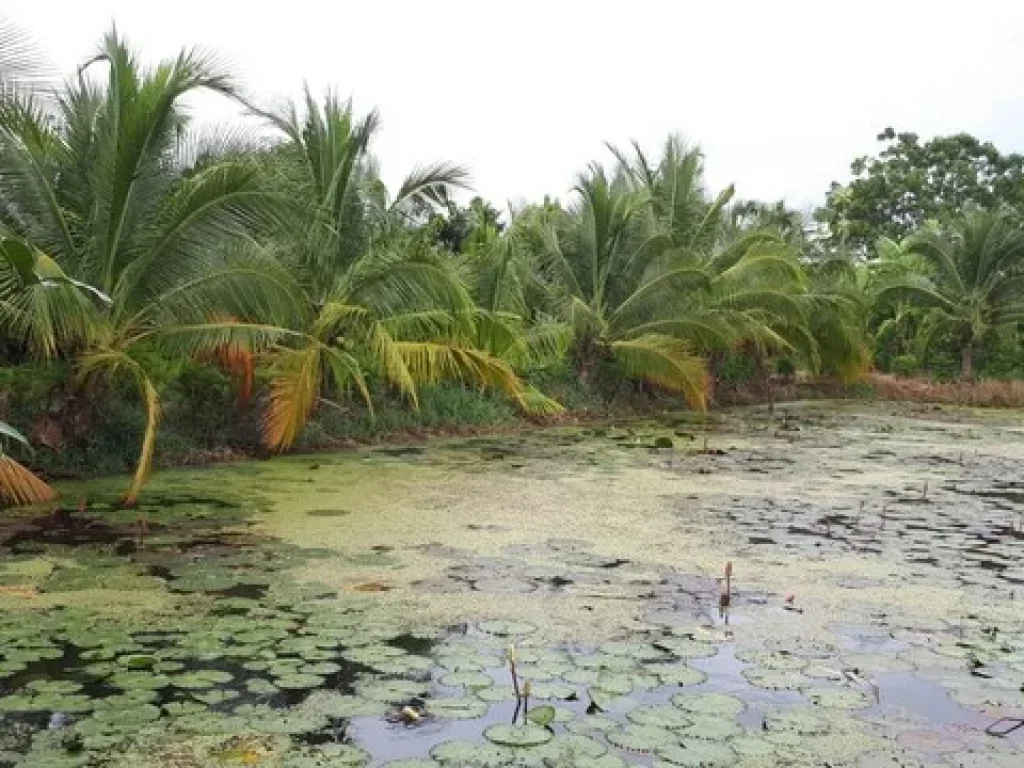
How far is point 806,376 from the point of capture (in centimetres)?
2397

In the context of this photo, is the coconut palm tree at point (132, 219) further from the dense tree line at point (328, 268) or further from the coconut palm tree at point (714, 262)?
the coconut palm tree at point (714, 262)

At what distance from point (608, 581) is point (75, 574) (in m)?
2.68

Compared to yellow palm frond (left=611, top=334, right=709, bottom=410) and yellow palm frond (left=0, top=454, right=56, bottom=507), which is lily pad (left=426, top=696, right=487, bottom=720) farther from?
yellow palm frond (left=611, top=334, right=709, bottom=410)

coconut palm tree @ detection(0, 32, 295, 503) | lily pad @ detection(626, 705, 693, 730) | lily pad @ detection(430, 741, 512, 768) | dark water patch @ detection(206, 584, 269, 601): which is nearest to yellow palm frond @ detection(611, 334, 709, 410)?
coconut palm tree @ detection(0, 32, 295, 503)

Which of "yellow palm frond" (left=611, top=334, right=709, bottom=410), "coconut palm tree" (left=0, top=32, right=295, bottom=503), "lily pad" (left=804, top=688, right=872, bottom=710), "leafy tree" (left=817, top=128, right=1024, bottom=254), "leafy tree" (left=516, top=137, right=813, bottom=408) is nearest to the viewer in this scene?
"lily pad" (left=804, top=688, right=872, bottom=710)

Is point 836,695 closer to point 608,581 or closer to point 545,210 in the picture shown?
point 608,581

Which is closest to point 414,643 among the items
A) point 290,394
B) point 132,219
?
point 132,219

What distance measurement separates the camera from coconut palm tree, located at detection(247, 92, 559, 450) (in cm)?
1050

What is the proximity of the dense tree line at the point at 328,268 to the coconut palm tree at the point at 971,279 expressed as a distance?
126 mm

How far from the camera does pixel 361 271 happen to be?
35.8 ft

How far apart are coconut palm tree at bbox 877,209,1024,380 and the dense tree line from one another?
0.41ft

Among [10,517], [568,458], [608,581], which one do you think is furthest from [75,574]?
[568,458]

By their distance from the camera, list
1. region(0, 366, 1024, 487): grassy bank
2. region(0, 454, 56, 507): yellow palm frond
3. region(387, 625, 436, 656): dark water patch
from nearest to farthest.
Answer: region(387, 625, 436, 656): dark water patch → region(0, 454, 56, 507): yellow palm frond → region(0, 366, 1024, 487): grassy bank

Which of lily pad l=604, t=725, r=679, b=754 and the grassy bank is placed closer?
lily pad l=604, t=725, r=679, b=754
